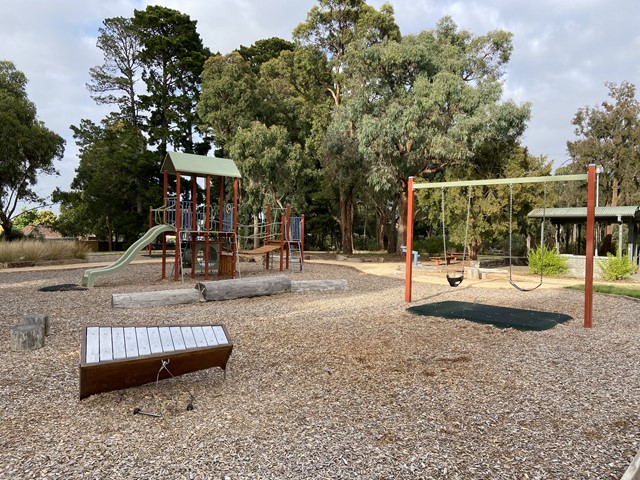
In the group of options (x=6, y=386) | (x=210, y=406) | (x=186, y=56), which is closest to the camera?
(x=210, y=406)

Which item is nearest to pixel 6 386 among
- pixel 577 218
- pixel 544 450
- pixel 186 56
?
pixel 544 450

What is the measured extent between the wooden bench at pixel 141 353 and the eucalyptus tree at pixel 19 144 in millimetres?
19969

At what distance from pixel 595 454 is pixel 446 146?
14809 millimetres

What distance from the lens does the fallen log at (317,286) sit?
9.89m

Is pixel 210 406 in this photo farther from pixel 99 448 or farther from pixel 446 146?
pixel 446 146

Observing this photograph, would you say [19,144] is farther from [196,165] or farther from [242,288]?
[242,288]

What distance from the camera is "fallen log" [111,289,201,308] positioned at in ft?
24.8

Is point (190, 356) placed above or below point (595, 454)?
above

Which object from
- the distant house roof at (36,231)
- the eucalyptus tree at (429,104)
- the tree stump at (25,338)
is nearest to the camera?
the tree stump at (25,338)

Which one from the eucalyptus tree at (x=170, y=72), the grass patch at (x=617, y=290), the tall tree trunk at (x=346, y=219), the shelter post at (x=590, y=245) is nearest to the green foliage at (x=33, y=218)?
the eucalyptus tree at (x=170, y=72)

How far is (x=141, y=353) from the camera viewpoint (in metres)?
3.42

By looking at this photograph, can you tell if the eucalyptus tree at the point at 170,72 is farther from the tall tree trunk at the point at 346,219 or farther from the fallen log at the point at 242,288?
the fallen log at the point at 242,288

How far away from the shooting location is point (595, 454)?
2750mm

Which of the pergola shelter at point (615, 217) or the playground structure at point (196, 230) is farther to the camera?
the pergola shelter at point (615, 217)
